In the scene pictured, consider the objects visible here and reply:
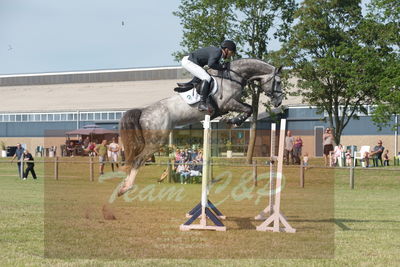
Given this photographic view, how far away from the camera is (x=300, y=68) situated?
37875mm

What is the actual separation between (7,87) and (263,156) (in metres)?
46.7

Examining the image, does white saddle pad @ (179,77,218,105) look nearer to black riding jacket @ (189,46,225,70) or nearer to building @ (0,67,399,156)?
black riding jacket @ (189,46,225,70)

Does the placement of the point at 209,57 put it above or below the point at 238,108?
above

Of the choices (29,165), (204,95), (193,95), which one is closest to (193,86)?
(193,95)

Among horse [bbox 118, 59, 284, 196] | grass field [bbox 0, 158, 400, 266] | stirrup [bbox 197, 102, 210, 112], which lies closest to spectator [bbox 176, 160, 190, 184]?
grass field [bbox 0, 158, 400, 266]

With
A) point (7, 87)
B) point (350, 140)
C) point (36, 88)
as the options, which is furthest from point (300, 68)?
point (7, 87)

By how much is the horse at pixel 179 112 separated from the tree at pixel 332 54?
1035 inches

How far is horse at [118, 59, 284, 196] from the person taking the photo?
390 inches

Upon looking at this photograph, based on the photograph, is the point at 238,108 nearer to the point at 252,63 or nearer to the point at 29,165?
the point at 252,63

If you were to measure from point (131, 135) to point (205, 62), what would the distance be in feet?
5.70

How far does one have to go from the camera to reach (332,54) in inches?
1480

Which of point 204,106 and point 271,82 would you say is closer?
point 204,106

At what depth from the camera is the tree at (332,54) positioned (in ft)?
118

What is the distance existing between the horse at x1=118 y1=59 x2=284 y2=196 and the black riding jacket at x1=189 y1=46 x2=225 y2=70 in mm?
165
